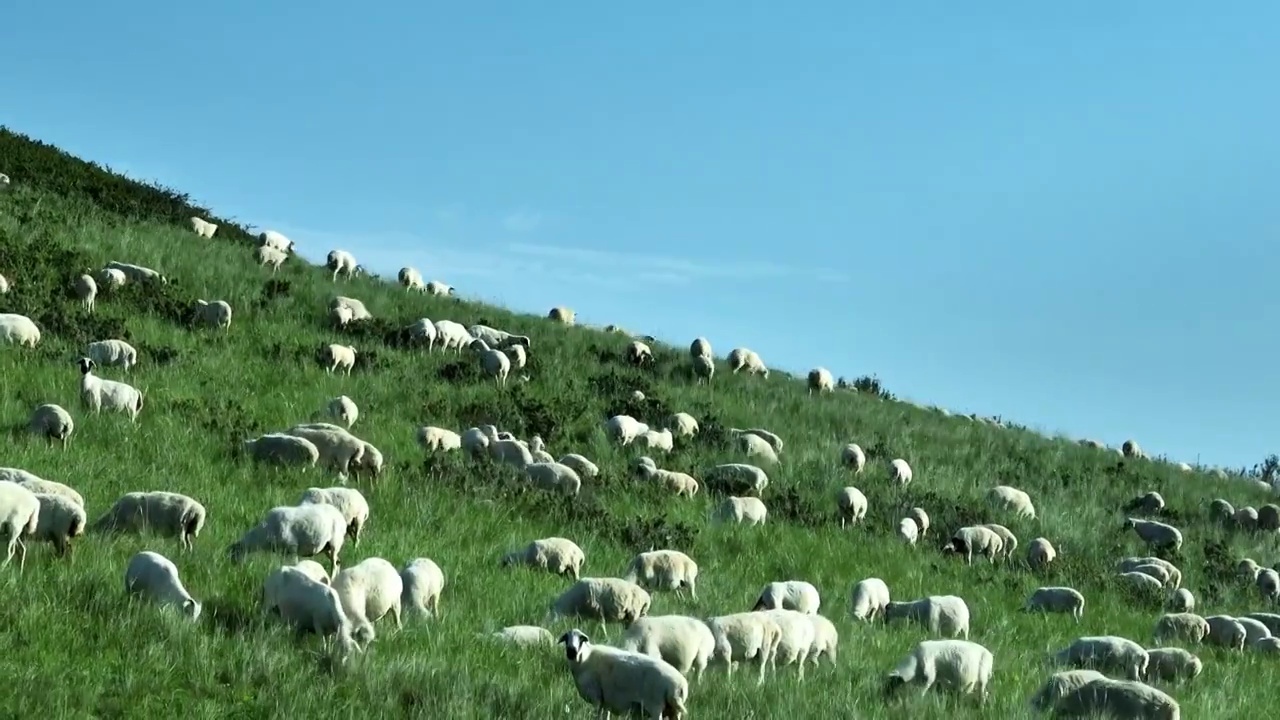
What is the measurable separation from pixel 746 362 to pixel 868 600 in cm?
1520

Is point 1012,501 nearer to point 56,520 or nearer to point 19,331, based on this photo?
point 19,331

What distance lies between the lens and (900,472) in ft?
72.2

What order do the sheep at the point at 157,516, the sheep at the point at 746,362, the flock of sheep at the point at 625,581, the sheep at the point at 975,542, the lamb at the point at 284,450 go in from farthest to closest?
1. the sheep at the point at 746,362
2. the sheep at the point at 975,542
3. the lamb at the point at 284,450
4. the sheep at the point at 157,516
5. the flock of sheep at the point at 625,581

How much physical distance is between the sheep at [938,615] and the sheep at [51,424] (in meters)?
8.65

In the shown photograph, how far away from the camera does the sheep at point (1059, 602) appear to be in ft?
51.2

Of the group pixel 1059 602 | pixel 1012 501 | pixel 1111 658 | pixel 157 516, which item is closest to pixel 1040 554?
pixel 1012 501

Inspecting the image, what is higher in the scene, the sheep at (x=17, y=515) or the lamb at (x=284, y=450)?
the lamb at (x=284, y=450)

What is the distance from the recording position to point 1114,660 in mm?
11688

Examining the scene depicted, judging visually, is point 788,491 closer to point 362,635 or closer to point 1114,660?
point 1114,660

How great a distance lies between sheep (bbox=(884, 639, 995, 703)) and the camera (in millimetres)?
9930

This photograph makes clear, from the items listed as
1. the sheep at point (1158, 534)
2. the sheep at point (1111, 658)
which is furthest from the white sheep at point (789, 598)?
the sheep at point (1158, 534)

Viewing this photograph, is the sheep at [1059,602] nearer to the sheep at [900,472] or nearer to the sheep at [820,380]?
the sheep at [900,472]

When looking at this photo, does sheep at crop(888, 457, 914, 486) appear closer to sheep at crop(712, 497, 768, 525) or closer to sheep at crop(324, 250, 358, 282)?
sheep at crop(712, 497, 768, 525)

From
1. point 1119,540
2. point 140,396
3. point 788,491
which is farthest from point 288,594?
point 1119,540
